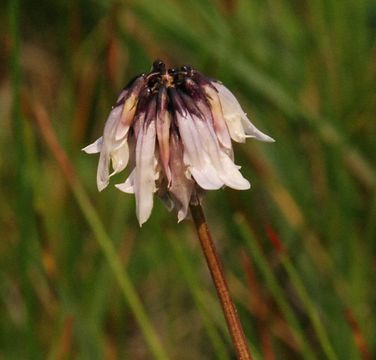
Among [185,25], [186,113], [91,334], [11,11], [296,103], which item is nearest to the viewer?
[186,113]

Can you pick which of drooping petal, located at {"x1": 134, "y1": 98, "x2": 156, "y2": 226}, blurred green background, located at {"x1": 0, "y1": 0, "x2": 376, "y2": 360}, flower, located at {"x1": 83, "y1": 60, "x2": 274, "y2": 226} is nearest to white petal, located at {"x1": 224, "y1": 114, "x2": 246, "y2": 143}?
flower, located at {"x1": 83, "y1": 60, "x2": 274, "y2": 226}

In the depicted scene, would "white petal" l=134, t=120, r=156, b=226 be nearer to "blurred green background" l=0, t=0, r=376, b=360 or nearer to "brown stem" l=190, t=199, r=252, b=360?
"brown stem" l=190, t=199, r=252, b=360

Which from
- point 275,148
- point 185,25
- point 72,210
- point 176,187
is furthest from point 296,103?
point 176,187

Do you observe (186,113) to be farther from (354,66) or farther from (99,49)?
(99,49)

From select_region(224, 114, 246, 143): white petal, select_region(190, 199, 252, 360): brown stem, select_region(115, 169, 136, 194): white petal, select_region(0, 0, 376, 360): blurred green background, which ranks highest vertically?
select_region(0, 0, 376, 360): blurred green background

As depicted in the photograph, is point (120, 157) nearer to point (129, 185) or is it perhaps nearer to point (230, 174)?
point (129, 185)

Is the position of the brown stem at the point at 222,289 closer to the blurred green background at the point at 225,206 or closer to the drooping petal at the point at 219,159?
the drooping petal at the point at 219,159
